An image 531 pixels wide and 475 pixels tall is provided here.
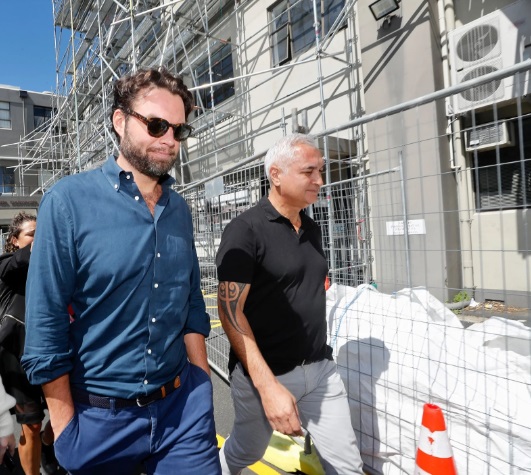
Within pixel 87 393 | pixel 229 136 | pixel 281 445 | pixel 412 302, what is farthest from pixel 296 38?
pixel 87 393

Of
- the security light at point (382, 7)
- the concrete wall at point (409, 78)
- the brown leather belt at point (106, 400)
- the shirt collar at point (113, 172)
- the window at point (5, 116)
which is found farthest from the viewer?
the window at point (5, 116)

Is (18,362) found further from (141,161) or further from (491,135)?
(491,135)

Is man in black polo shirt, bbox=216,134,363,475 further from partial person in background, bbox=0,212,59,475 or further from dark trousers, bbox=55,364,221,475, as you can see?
partial person in background, bbox=0,212,59,475

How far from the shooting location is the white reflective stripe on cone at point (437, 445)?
1871 millimetres

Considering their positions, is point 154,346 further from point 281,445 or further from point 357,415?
point 281,445

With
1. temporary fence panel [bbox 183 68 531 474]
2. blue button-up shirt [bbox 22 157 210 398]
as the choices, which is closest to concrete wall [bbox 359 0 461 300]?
temporary fence panel [bbox 183 68 531 474]

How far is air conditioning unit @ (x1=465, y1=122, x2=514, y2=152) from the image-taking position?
5.97ft

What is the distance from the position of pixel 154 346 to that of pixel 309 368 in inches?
36.6

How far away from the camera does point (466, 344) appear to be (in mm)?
2412

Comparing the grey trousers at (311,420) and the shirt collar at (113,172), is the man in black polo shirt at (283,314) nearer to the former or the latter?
the grey trousers at (311,420)

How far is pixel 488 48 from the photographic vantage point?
5609 mm

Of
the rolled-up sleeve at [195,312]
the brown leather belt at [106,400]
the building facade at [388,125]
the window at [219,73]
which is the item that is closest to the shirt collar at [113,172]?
the rolled-up sleeve at [195,312]

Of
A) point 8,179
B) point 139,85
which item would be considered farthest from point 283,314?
point 8,179

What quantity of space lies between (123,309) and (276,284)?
0.83 m
